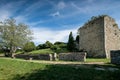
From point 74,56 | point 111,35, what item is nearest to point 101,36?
point 111,35

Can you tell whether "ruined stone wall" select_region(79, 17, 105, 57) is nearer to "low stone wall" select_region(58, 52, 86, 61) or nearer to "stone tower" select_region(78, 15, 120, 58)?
"stone tower" select_region(78, 15, 120, 58)

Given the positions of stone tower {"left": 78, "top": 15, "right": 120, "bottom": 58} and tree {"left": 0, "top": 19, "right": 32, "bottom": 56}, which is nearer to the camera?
stone tower {"left": 78, "top": 15, "right": 120, "bottom": 58}

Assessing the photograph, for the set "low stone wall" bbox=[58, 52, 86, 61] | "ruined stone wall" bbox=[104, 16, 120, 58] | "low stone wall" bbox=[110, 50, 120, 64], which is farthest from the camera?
"ruined stone wall" bbox=[104, 16, 120, 58]

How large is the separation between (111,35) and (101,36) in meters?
1.91

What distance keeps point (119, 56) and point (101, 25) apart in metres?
12.9

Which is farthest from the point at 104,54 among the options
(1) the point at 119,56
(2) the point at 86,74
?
(2) the point at 86,74

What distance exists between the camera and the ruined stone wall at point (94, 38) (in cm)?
2570

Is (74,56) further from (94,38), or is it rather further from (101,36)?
(94,38)

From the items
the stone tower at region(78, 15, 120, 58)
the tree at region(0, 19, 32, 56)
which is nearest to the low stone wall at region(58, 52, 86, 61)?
the stone tower at region(78, 15, 120, 58)

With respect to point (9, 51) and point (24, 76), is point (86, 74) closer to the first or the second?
point (24, 76)

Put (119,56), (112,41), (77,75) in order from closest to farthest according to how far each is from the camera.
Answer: (77,75) → (119,56) → (112,41)

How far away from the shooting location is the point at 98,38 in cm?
2628

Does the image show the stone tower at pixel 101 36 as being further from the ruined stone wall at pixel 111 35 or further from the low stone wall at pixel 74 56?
the low stone wall at pixel 74 56

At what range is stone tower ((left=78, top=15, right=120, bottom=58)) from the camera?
83.2ft
